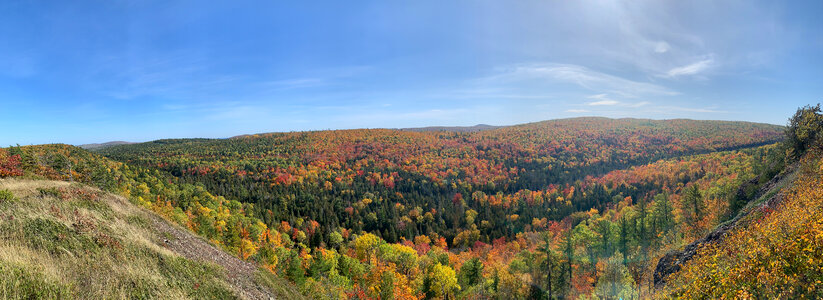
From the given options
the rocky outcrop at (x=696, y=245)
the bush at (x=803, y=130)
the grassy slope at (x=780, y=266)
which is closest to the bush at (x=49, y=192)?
the grassy slope at (x=780, y=266)

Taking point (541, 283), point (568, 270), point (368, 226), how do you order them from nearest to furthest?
Answer: 1. point (541, 283)
2. point (568, 270)
3. point (368, 226)

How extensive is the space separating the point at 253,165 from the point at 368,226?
9221 centimetres

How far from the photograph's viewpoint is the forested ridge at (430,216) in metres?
46.8

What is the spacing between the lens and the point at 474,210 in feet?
445

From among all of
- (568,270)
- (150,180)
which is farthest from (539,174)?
(150,180)

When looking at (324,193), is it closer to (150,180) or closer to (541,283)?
(150,180)

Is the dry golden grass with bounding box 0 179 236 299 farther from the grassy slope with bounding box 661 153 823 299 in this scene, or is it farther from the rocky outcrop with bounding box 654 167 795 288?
the rocky outcrop with bounding box 654 167 795 288

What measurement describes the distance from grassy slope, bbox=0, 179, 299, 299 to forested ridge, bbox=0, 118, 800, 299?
15456mm

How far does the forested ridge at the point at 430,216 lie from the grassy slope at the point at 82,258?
1546 centimetres

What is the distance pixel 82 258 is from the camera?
421 inches

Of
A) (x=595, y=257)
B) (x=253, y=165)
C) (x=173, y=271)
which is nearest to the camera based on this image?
(x=173, y=271)

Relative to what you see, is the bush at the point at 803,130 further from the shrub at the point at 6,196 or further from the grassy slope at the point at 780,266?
the shrub at the point at 6,196

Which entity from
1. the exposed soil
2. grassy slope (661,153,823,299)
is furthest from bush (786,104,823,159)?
the exposed soil

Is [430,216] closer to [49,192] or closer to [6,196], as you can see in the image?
[49,192]
